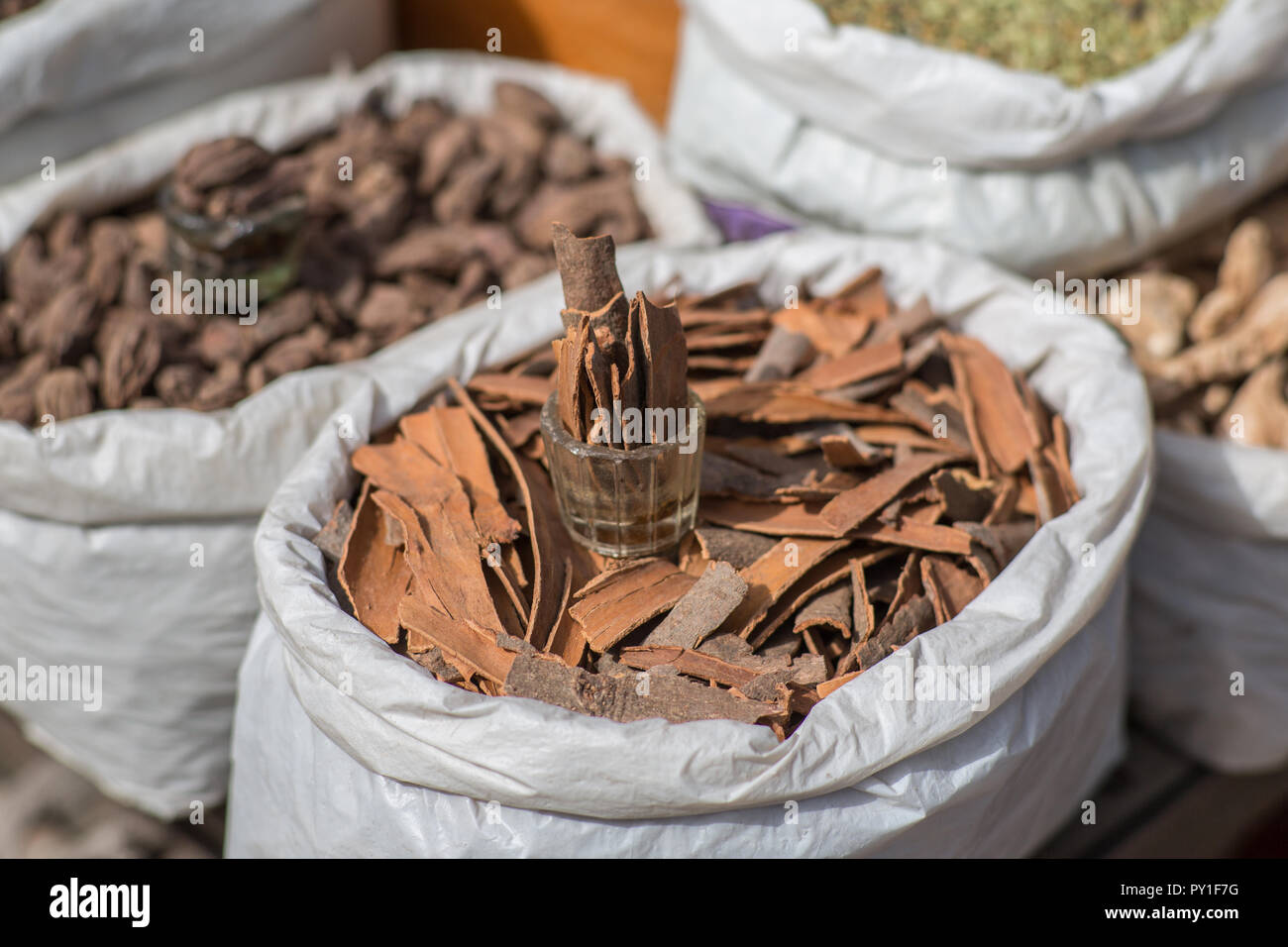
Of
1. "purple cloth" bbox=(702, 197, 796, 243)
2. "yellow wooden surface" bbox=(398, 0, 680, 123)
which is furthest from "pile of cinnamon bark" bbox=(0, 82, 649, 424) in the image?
"yellow wooden surface" bbox=(398, 0, 680, 123)

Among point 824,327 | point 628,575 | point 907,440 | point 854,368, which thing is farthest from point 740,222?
point 628,575

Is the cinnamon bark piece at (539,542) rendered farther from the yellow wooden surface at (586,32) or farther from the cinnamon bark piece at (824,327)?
the yellow wooden surface at (586,32)

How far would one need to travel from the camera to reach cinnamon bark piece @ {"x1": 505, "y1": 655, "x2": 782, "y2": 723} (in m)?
0.90

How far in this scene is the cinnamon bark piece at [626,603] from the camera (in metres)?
0.98

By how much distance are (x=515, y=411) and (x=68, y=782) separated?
0.91 meters

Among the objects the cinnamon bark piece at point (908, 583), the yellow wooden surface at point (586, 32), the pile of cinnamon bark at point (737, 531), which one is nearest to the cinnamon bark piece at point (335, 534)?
the pile of cinnamon bark at point (737, 531)

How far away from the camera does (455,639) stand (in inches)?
37.7

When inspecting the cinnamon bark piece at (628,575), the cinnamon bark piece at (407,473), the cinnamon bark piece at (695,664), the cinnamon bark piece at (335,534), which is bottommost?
the cinnamon bark piece at (695,664)

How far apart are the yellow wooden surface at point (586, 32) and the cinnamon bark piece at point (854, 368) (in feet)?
3.52

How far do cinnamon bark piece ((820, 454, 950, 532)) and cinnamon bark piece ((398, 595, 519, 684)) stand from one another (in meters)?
0.35

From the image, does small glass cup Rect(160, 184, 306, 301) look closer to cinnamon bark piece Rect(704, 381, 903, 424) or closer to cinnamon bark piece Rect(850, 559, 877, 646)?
cinnamon bark piece Rect(704, 381, 903, 424)

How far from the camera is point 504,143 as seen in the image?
183 centimetres

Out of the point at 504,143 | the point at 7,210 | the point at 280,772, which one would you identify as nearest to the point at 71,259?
the point at 7,210

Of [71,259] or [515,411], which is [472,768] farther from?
[71,259]
